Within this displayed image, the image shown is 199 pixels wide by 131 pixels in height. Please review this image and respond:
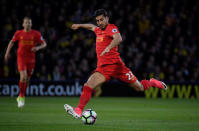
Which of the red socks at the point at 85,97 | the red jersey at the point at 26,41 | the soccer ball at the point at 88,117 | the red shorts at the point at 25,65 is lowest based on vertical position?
the soccer ball at the point at 88,117

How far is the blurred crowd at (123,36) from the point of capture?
19.1 meters

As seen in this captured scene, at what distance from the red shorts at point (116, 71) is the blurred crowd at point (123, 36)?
32.0 feet

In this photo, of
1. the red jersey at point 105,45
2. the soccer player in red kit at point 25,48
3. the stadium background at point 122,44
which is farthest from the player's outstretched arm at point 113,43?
the stadium background at point 122,44

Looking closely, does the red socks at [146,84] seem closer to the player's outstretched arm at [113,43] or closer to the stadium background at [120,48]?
the player's outstretched arm at [113,43]

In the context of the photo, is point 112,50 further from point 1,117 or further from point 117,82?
point 117,82

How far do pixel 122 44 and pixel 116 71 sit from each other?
1129cm

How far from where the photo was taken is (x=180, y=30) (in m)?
21.0

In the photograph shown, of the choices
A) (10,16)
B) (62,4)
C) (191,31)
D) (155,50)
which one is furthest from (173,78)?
(10,16)

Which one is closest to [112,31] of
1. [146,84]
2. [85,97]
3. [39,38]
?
[85,97]

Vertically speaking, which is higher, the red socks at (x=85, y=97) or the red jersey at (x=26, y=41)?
the red jersey at (x=26, y=41)

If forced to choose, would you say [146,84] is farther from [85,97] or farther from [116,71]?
[85,97]

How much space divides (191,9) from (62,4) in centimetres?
654

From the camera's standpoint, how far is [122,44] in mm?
20203

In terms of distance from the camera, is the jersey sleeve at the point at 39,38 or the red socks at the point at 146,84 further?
the jersey sleeve at the point at 39,38
